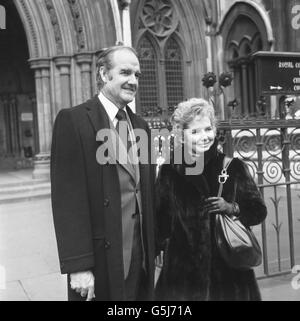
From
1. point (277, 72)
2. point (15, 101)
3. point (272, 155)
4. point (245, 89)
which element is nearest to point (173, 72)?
point (245, 89)

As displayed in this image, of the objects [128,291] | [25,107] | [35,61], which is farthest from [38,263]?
[25,107]

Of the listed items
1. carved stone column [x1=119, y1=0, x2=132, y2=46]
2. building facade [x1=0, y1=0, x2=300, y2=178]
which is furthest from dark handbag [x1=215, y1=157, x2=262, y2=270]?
carved stone column [x1=119, y1=0, x2=132, y2=46]

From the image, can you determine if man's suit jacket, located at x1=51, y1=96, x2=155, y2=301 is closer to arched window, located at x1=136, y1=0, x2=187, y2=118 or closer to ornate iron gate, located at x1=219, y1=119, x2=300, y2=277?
ornate iron gate, located at x1=219, y1=119, x2=300, y2=277

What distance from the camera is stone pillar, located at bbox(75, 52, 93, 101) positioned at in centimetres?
1095

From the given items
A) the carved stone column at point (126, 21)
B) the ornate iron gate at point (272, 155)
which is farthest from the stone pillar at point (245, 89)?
the ornate iron gate at point (272, 155)

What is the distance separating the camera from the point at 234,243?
2.39m

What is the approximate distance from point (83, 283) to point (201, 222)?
2.34ft

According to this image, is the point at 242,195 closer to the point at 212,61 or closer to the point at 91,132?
the point at 91,132

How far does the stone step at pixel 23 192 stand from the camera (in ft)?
29.6

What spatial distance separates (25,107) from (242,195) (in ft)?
47.0

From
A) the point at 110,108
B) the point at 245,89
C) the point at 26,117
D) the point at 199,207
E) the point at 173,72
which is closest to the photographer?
the point at 110,108

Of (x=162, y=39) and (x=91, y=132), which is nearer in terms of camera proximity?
(x=91, y=132)

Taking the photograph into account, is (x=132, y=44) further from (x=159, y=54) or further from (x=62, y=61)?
(x=62, y=61)
